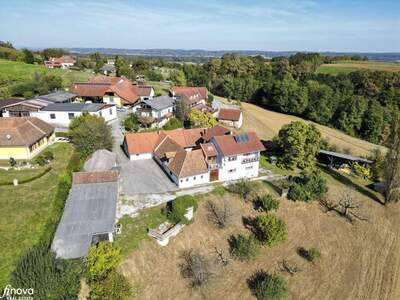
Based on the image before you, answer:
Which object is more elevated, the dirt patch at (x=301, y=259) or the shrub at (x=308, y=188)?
the shrub at (x=308, y=188)

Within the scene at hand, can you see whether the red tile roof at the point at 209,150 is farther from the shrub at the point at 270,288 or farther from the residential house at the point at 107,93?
the residential house at the point at 107,93

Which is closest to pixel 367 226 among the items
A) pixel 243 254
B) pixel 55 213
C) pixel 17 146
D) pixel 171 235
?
pixel 243 254

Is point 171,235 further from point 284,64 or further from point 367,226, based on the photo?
point 284,64

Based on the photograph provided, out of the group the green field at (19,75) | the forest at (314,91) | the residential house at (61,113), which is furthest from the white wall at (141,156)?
the forest at (314,91)

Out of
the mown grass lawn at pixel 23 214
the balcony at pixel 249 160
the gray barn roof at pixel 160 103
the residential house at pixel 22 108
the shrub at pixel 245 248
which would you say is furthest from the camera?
the gray barn roof at pixel 160 103

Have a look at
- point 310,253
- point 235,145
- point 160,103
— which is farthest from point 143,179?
point 160,103

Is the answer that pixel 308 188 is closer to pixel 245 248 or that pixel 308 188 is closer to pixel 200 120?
pixel 245 248
